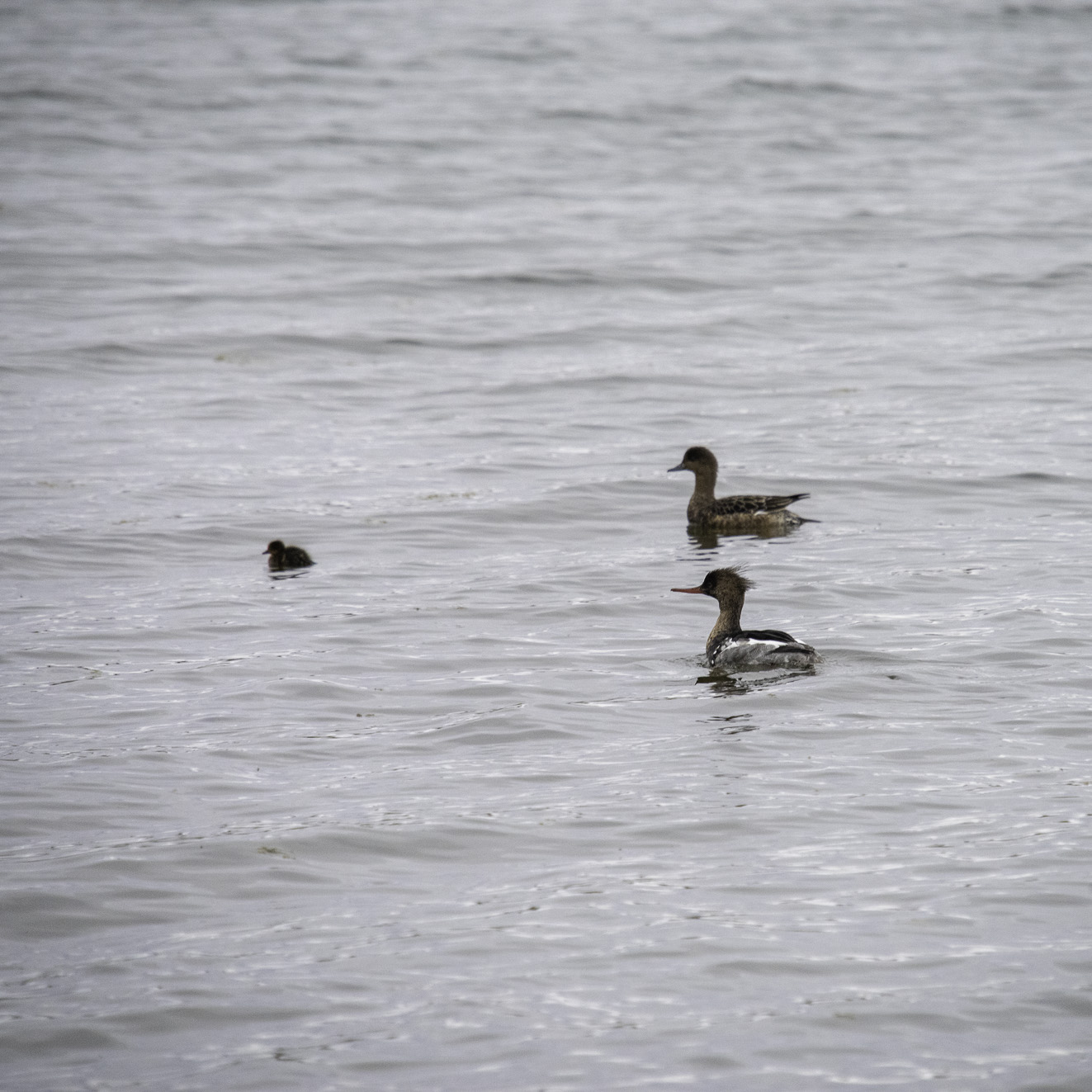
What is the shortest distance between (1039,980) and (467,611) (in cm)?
557

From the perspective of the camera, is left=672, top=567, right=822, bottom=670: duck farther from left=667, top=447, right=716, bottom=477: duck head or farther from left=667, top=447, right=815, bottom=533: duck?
left=667, top=447, right=716, bottom=477: duck head

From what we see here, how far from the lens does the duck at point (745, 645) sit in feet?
31.1

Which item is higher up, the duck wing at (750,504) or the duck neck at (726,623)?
the duck wing at (750,504)

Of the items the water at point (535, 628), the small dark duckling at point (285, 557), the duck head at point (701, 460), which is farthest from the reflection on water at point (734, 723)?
the duck head at point (701, 460)

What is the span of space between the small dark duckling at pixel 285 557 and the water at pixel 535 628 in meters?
0.21

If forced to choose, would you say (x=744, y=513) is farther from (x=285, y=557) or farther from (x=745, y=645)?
(x=745, y=645)

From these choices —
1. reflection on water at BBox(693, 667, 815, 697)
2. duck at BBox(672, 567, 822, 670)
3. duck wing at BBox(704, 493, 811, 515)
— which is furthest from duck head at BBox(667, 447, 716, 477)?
reflection on water at BBox(693, 667, 815, 697)

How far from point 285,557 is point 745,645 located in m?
3.92

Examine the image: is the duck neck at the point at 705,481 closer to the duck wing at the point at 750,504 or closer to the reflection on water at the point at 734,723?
the duck wing at the point at 750,504

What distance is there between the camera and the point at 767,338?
2012cm

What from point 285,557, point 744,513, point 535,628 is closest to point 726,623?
point 535,628

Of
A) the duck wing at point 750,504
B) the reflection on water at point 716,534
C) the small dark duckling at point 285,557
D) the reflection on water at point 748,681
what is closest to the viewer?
the reflection on water at point 748,681

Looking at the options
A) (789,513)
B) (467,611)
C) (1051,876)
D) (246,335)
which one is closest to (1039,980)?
(1051,876)

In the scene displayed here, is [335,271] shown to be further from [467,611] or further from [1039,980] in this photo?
[1039,980]
